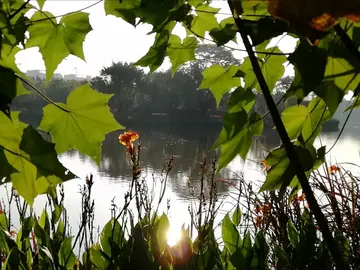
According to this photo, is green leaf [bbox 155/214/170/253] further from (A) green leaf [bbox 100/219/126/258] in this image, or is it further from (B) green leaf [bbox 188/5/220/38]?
(B) green leaf [bbox 188/5/220/38]

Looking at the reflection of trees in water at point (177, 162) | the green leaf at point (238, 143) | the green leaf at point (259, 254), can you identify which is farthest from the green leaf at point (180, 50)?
the reflection of trees in water at point (177, 162)

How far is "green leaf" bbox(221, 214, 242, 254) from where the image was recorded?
0.87 meters

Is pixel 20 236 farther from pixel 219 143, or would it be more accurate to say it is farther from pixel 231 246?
pixel 219 143

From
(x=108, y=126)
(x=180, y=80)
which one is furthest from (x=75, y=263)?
(x=180, y=80)

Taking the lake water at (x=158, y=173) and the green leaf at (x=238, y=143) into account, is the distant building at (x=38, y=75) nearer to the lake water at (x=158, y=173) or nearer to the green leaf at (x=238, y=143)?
the green leaf at (x=238, y=143)

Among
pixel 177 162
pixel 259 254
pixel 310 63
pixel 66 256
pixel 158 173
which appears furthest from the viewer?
pixel 177 162

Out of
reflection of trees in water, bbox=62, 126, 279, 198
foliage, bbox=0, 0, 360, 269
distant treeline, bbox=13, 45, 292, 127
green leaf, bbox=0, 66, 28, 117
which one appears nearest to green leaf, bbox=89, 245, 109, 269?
foliage, bbox=0, 0, 360, 269

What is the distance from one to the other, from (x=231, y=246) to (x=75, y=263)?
1.16ft

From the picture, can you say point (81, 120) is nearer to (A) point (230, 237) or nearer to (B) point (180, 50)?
(B) point (180, 50)

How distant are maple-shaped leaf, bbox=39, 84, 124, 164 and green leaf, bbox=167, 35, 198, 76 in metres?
0.11

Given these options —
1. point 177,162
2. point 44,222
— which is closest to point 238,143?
point 44,222

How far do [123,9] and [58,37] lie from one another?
0.25 feet

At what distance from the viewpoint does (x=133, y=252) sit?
0.81m

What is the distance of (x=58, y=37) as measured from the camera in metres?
0.41
